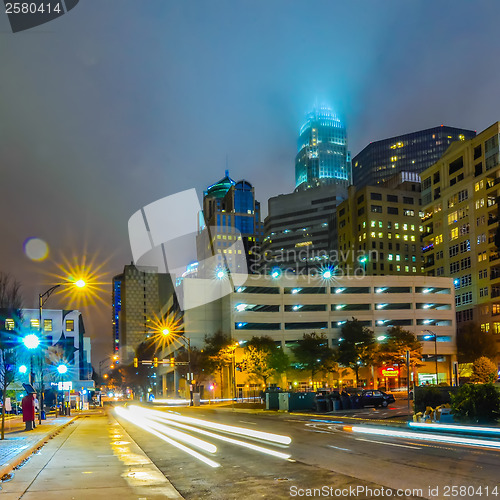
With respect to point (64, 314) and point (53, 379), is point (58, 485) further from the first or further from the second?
point (64, 314)

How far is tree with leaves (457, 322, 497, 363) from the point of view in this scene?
10244 cm

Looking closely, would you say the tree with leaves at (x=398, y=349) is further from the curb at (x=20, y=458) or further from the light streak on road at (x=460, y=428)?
the curb at (x=20, y=458)

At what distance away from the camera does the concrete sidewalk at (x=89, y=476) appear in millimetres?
11336

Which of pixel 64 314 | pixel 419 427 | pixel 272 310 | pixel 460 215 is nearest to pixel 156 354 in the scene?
pixel 64 314

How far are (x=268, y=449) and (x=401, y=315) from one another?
10071 cm

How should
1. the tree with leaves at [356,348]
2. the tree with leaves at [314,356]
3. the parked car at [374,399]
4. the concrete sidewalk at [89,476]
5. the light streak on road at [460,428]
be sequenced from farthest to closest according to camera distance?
the tree with leaves at [314,356], the tree with leaves at [356,348], the parked car at [374,399], the light streak on road at [460,428], the concrete sidewalk at [89,476]

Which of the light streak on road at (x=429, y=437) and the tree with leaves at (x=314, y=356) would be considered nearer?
the light streak on road at (x=429, y=437)

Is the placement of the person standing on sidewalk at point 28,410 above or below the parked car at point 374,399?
above

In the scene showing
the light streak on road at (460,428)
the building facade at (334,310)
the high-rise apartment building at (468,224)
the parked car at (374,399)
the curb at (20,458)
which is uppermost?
the high-rise apartment building at (468,224)

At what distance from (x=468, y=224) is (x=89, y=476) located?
11414 centimetres

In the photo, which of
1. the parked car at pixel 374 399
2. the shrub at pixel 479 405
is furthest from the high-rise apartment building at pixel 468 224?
the shrub at pixel 479 405

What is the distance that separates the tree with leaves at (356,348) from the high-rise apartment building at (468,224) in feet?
81.7

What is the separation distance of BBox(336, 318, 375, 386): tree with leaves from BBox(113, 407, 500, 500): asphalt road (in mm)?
81044

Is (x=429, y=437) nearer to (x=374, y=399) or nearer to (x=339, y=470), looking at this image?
(x=339, y=470)
